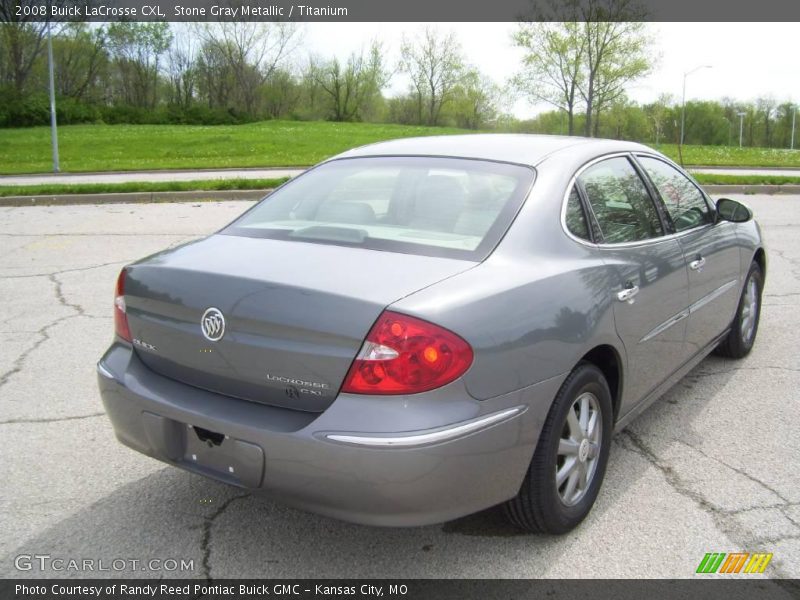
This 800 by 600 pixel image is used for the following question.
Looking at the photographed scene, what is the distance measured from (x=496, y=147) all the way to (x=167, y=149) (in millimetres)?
27757

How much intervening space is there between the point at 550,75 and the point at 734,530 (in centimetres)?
4281

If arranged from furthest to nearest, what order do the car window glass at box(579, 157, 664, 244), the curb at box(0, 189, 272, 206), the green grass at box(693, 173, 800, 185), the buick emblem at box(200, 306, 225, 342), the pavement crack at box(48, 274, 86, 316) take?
the green grass at box(693, 173, 800, 185)
the curb at box(0, 189, 272, 206)
the pavement crack at box(48, 274, 86, 316)
the car window glass at box(579, 157, 664, 244)
the buick emblem at box(200, 306, 225, 342)

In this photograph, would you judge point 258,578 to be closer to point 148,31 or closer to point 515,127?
point 148,31

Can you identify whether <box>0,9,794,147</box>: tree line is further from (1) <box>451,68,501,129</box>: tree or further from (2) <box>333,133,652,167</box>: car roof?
(2) <box>333,133,652,167</box>: car roof

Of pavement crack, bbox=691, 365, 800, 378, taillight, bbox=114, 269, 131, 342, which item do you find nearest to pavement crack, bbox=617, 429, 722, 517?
pavement crack, bbox=691, 365, 800, 378

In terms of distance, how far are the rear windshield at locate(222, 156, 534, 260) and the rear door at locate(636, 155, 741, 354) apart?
1.20 meters

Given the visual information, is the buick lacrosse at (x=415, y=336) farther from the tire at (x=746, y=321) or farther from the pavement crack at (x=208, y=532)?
the tire at (x=746, y=321)

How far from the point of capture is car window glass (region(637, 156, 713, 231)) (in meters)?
3.90

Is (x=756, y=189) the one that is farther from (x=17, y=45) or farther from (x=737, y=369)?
(x=17, y=45)

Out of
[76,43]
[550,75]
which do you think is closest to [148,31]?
[76,43]

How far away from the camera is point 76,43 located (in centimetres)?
5966

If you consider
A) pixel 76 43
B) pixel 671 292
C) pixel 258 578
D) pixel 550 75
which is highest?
pixel 76 43

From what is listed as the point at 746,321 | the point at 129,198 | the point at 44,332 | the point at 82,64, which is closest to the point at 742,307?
the point at 746,321

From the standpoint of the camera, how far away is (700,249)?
3.96 metres
